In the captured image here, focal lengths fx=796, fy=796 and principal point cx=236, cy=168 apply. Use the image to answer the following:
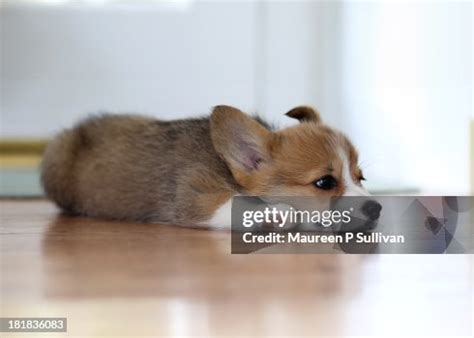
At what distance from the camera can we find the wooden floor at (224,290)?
77cm

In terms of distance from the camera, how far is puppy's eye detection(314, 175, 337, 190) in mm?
1317

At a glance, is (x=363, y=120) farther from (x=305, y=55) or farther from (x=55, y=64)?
(x=55, y=64)

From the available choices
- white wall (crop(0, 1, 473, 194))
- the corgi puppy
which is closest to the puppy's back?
the corgi puppy

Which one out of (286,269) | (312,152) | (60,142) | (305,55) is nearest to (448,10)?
(312,152)

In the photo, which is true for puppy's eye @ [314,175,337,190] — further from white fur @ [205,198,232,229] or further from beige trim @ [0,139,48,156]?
beige trim @ [0,139,48,156]

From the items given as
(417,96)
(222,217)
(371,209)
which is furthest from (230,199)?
(417,96)

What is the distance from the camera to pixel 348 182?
133cm

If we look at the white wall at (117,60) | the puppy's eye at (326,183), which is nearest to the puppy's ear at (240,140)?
the puppy's eye at (326,183)

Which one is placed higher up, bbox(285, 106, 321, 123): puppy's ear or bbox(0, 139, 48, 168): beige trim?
bbox(285, 106, 321, 123): puppy's ear

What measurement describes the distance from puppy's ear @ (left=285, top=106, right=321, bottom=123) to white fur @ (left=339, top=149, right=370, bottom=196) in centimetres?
15

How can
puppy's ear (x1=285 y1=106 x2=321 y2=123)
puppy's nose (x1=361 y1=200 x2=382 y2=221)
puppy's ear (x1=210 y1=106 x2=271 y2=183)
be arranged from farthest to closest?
puppy's ear (x1=285 y1=106 x2=321 y2=123), puppy's ear (x1=210 y1=106 x2=271 y2=183), puppy's nose (x1=361 y1=200 x2=382 y2=221)

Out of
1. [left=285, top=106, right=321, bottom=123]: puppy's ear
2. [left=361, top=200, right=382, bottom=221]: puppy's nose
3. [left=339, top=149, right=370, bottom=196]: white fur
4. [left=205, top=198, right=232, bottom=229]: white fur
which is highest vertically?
[left=285, top=106, right=321, bottom=123]: puppy's ear

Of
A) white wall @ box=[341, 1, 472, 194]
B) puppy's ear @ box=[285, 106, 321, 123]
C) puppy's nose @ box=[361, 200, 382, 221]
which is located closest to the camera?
puppy's nose @ box=[361, 200, 382, 221]

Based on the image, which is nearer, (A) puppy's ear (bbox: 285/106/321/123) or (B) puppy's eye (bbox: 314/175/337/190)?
(B) puppy's eye (bbox: 314/175/337/190)
